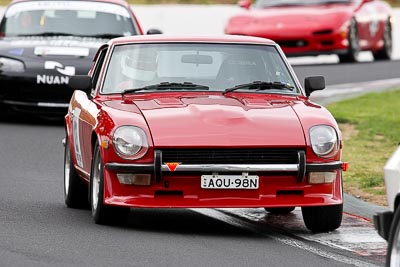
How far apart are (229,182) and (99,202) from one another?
934mm

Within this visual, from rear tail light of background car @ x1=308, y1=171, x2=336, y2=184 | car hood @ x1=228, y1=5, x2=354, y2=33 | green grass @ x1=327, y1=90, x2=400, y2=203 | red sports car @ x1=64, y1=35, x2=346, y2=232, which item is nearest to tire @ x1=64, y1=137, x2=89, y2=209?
red sports car @ x1=64, y1=35, x2=346, y2=232

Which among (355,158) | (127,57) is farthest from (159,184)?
(355,158)

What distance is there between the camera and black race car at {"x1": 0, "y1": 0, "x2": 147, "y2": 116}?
726 inches

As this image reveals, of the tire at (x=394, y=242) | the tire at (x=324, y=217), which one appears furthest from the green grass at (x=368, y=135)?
the tire at (x=394, y=242)

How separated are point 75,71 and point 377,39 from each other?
1237cm

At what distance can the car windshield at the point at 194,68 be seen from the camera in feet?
37.9

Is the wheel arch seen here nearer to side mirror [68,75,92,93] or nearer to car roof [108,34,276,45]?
car roof [108,34,276,45]

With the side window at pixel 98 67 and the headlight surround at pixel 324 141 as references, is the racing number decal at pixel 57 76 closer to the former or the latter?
the side window at pixel 98 67

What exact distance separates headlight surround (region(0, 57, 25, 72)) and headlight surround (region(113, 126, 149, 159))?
8260 mm

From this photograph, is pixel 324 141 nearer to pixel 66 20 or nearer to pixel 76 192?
pixel 76 192

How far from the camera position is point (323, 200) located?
10.4 metres

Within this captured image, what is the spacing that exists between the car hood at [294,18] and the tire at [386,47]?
2.23 meters

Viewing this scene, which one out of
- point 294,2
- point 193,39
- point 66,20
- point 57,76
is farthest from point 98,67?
point 294,2

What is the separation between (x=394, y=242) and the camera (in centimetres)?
753
